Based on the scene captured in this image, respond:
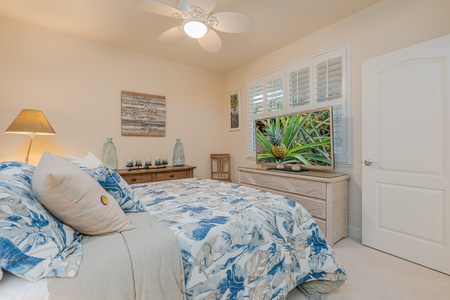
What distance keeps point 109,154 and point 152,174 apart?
27.4 inches

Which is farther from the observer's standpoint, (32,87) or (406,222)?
(32,87)

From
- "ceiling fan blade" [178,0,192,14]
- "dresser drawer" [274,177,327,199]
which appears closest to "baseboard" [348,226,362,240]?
"dresser drawer" [274,177,327,199]

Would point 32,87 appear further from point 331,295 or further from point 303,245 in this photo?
point 331,295

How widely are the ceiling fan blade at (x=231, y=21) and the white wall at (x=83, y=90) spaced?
2.00 metres

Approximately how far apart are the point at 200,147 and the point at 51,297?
11.9 ft

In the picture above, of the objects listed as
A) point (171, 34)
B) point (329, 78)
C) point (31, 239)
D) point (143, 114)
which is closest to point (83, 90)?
point (143, 114)

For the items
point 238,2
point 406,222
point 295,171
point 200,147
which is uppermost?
point 238,2

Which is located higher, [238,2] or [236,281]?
[238,2]

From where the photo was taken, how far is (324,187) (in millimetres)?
2383

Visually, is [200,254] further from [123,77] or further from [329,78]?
[123,77]

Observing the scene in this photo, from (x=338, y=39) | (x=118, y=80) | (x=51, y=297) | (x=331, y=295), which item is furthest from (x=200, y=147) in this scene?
(x=51, y=297)

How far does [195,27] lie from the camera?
205 centimetres

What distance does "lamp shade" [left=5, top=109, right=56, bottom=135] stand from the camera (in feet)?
7.45

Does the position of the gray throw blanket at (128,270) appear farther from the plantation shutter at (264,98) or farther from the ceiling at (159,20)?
the plantation shutter at (264,98)
